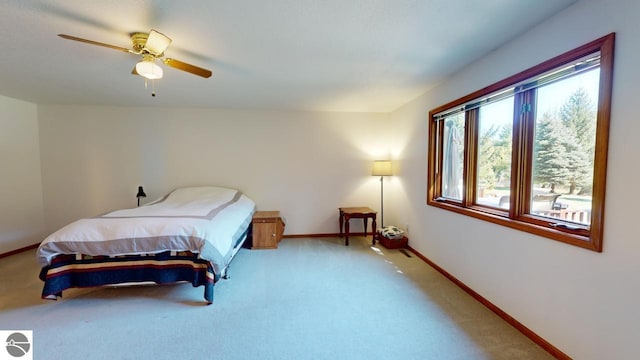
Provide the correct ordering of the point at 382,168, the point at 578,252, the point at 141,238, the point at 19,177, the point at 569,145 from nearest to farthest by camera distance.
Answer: the point at 578,252 → the point at 569,145 → the point at 141,238 → the point at 19,177 → the point at 382,168

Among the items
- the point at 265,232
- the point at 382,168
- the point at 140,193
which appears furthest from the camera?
the point at 382,168

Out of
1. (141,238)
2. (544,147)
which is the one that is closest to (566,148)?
(544,147)

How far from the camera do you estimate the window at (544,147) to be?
139cm

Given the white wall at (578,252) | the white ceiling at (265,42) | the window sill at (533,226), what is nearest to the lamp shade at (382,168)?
the white ceiling at (265,42)

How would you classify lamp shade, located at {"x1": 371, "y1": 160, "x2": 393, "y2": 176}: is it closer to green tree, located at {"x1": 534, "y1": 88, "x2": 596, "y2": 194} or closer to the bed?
green tree, located at {"x1": 534, "y1": 88, "x2": 596, "y2": 194}

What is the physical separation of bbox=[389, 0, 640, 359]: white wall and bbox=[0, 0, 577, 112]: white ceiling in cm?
17

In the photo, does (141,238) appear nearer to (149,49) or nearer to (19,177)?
(149,49)

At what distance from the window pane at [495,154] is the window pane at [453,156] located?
0.27 metres

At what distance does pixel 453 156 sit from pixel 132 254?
11.3ft

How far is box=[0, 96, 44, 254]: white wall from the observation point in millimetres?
3406

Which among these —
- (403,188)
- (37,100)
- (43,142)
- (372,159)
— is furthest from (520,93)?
(43,142)

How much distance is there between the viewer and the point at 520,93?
1871 mm

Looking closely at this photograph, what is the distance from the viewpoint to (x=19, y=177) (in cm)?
360

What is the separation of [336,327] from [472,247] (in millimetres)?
1489
